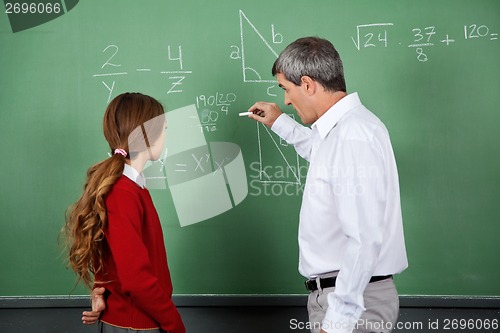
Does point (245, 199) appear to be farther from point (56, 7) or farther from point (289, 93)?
point (56, 7)

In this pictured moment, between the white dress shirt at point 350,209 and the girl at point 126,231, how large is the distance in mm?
429

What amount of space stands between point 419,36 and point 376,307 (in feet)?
4.43

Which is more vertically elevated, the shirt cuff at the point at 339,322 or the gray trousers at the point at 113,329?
the shirt cuff at the point at 339,322

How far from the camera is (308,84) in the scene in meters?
1.77

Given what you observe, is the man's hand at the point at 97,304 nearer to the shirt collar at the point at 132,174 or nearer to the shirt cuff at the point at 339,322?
the shirt collar at the point at 132,174

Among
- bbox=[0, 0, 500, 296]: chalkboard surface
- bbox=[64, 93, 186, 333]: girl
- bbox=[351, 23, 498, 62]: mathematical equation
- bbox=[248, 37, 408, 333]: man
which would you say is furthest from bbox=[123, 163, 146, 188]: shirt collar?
bbox=[351, 23, 498, 62]: mathematical equation

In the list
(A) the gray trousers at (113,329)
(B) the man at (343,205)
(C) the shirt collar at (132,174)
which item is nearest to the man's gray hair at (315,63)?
(B) the man at (343,205)

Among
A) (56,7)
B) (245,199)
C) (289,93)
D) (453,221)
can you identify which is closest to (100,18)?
(56,7)

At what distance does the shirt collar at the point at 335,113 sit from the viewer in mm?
1737

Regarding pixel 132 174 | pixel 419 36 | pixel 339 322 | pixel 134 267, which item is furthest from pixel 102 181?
pixel 419 36

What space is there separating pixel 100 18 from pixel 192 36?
411 mm

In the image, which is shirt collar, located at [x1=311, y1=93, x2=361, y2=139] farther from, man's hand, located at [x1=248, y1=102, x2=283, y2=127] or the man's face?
man's hand, located at [x1=248, y1=102, x2=283, y2=127]

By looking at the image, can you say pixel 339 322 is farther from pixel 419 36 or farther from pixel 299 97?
pixel 419 36

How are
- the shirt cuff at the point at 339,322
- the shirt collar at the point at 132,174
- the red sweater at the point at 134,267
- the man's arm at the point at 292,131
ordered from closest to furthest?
the shirt cuff at the point at 339,322 → the red sweater at the point at 134,267 → the shirt collar at the point at 132,174 → the man's arm at the point at 292,131
